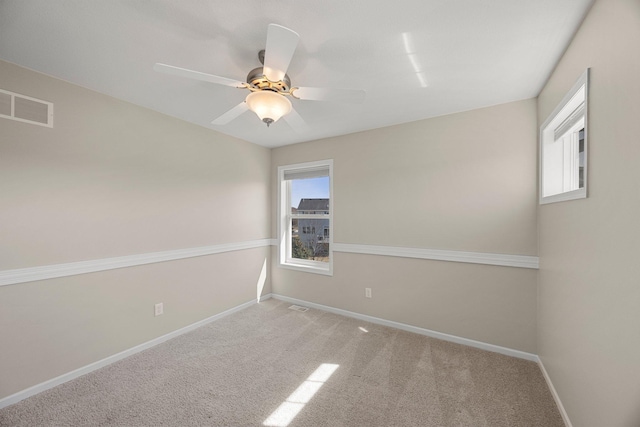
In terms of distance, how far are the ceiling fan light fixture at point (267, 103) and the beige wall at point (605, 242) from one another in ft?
5.18

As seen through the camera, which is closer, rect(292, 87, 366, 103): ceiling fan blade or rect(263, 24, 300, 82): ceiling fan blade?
rect(263, 24, 300, 82): ceiling fan blade

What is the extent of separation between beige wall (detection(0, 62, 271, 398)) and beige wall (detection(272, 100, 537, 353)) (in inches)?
62.3

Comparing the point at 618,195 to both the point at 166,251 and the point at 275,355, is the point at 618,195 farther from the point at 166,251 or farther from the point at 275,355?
the point at 166,251

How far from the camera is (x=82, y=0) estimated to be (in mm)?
1211

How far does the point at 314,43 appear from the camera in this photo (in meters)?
1.49

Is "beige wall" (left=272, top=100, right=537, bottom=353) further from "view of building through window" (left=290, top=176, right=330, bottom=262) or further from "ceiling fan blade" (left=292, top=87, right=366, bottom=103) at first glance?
"ceiling fan blade" (left=292, top=87, right=366, bottom=103)

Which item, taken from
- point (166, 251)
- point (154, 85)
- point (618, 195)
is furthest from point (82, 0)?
point (618, 195)

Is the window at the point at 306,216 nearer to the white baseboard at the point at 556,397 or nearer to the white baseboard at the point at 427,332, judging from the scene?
the white baseboard at the point at 427,332

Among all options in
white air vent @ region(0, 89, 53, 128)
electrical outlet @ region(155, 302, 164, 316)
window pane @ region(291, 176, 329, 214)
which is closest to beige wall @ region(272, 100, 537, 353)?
window pane @ region(291, 176, 329, 214)

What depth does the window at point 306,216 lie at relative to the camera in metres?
3.50

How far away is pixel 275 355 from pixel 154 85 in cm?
258

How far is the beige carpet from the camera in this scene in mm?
1608

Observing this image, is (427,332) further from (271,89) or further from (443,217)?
(271,89)

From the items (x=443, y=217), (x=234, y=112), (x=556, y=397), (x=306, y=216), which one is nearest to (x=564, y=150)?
(x=443, y=217)
